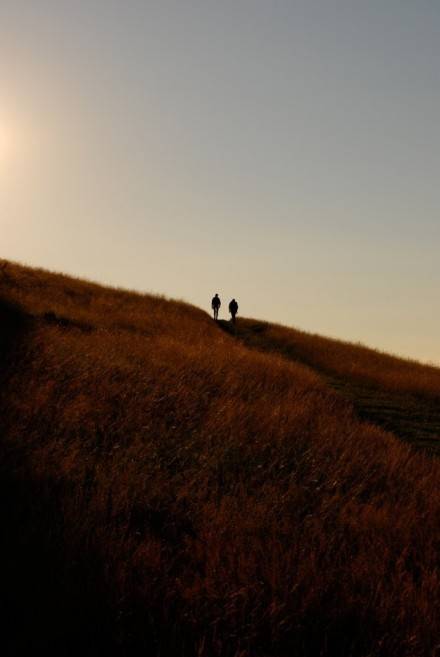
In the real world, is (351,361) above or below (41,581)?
above

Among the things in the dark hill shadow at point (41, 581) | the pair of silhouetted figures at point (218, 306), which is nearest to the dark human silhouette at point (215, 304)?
the pair of silhouetted figures at point (218, 306)

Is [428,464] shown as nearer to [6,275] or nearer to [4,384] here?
[4,384]

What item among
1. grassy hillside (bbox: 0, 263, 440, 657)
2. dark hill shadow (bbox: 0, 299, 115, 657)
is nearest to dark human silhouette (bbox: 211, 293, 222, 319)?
grassy hillside (bbox: 0, 263, 440, 657)

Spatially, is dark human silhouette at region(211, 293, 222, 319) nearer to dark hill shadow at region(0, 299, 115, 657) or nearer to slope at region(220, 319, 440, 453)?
slope at region(220, 319, 440, 453)

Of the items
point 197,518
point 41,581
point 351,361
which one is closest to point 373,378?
point 351,361

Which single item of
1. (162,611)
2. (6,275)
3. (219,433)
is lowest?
(162,611)

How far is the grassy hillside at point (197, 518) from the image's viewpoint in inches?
142

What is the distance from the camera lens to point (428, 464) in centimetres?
866

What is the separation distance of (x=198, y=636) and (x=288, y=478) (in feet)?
11.7

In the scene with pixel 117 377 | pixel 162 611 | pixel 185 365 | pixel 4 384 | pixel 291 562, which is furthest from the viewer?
pixel 185 365

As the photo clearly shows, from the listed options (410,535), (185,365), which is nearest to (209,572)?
(410,535)

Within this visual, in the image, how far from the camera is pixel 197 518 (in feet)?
17.5

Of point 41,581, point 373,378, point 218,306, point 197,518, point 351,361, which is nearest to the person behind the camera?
point 41,581

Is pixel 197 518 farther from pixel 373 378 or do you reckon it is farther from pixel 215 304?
pixel 215 304
